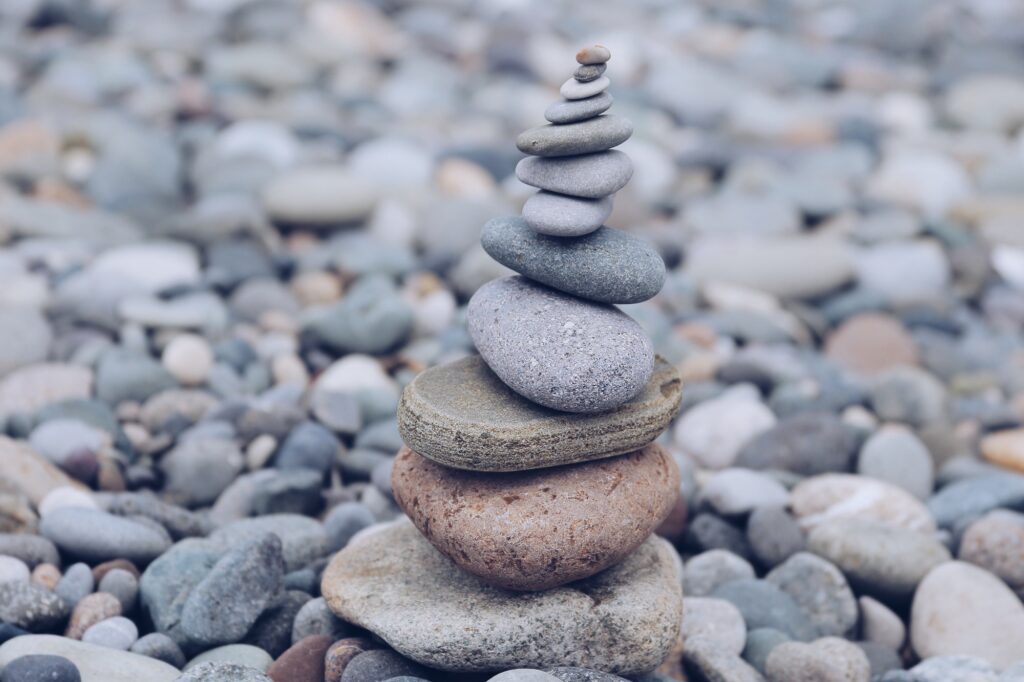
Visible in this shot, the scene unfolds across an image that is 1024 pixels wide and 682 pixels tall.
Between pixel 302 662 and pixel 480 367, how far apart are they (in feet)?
4.38

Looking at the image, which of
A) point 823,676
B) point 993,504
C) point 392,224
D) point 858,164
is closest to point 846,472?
point 993,504

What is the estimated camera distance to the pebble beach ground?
12.4 feet

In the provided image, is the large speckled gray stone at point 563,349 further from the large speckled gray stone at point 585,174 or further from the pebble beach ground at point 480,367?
the large speckled gray stone at point 585,174

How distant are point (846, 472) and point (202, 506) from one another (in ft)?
11.6

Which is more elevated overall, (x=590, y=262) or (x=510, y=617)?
(x=590, y=262)

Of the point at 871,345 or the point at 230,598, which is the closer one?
the point at 230,598

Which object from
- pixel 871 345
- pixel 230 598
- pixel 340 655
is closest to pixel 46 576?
pixel 230 598

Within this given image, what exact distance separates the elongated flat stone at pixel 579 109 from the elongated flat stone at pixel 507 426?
41.6 inches

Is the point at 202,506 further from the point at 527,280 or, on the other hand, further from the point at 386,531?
the point at 527,280

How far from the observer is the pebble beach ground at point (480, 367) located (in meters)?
3.78

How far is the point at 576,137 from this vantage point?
3709 millimetres

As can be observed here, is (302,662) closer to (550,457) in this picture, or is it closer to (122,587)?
(122,587)

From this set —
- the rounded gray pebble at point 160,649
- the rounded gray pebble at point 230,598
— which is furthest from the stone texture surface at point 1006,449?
the rounded gray pebble at point 160,649

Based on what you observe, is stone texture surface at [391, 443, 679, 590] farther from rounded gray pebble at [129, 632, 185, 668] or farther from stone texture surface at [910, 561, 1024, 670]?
stone texture surface at [910, 561, 1024, 670]
